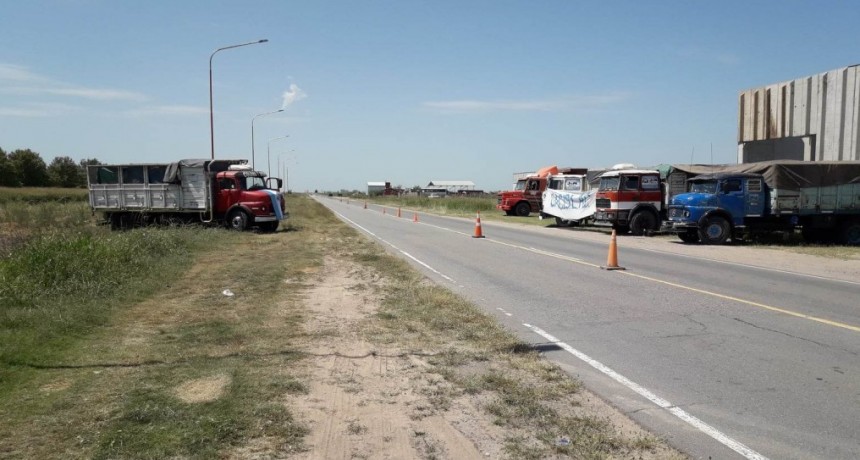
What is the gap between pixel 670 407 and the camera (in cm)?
525

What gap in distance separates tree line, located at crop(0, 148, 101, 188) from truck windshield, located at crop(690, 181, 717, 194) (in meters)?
72.0

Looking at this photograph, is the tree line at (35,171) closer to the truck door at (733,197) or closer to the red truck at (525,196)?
the red truck at (525,196)

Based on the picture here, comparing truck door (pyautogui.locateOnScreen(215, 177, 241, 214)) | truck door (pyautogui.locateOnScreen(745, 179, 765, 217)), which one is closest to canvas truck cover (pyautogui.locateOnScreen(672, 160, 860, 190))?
truck door (pyautogui.locateOnScreen(745, 179, 765, 217))

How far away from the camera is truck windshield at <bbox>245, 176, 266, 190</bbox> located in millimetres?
26859

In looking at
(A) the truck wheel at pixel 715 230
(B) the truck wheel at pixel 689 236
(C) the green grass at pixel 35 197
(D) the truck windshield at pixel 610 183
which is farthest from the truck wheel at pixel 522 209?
(C) the green grass at pixel 35 197

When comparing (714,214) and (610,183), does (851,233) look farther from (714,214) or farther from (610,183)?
(610,183)

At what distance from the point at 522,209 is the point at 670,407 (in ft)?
127

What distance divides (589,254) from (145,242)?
491 inches

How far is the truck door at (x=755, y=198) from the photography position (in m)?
21.8

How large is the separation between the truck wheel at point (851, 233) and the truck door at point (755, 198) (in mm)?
2911

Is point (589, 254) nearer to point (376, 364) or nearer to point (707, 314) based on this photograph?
point (707, 314)

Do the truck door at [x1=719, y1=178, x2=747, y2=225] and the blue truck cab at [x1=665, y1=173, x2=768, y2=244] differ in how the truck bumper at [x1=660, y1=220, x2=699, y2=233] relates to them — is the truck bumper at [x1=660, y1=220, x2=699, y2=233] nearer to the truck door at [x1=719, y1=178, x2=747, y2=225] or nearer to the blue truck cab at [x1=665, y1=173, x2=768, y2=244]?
the blue truck cab at [x1=665, y1=173, x2=768, y2=244]

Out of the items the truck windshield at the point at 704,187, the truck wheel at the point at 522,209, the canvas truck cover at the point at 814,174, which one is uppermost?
the canvas truck cover at the point at 814,174

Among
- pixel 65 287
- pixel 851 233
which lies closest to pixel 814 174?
pixel 851 233
